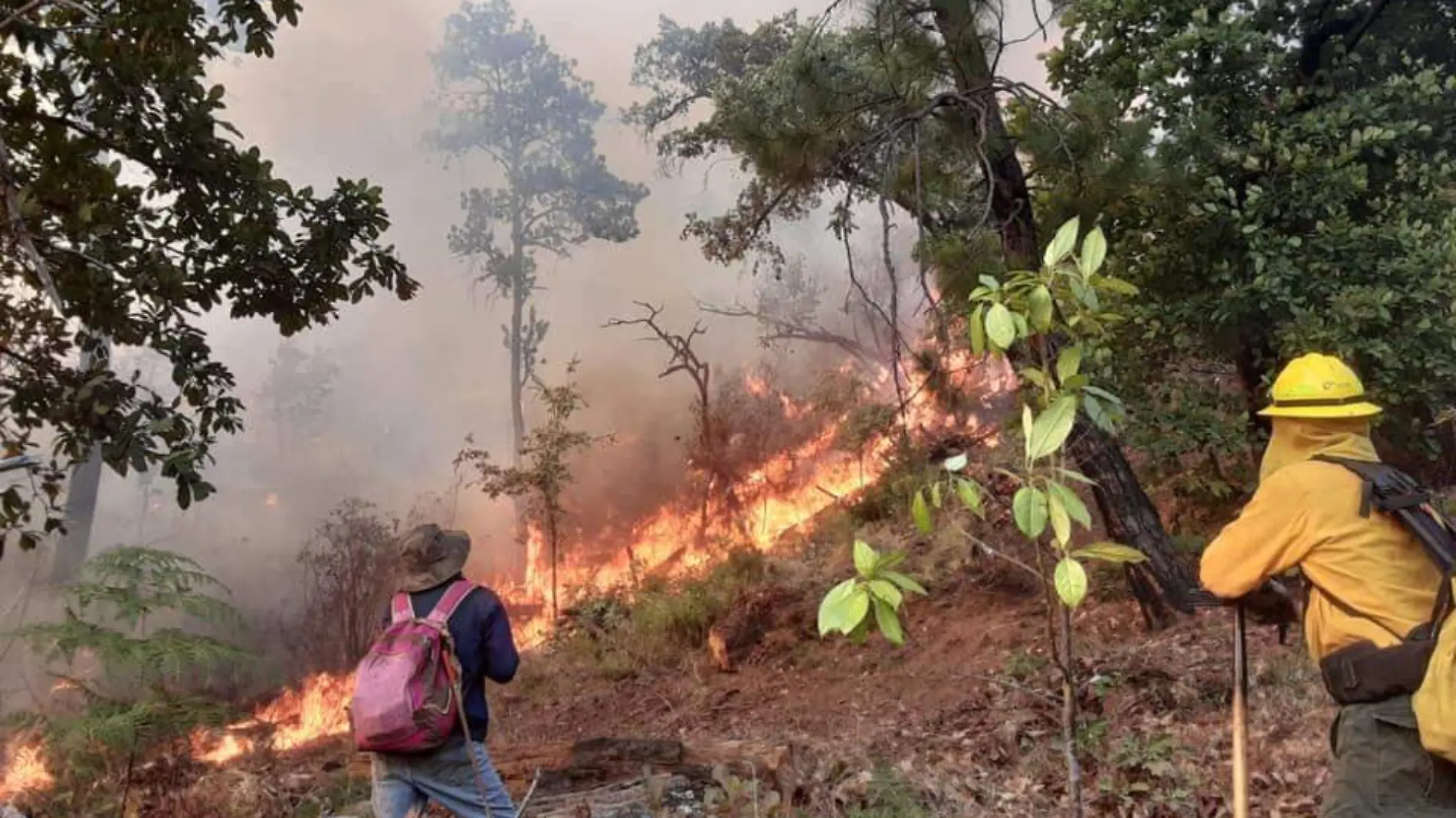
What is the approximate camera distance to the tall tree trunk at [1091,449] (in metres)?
6.11

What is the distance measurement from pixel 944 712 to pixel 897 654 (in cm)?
197

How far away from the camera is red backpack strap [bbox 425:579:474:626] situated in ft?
10.7

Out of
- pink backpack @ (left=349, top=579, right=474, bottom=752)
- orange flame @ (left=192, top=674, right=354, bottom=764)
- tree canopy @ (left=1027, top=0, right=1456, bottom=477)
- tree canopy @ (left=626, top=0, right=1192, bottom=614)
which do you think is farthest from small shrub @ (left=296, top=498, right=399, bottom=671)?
tree canopy @ (left=1027, top=0, right=1456, bottom=477)

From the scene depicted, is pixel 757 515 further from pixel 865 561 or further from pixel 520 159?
pixel 865 561

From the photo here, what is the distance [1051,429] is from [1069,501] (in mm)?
120

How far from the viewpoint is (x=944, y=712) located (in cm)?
616

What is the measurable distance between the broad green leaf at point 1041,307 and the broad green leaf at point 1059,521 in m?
0.29

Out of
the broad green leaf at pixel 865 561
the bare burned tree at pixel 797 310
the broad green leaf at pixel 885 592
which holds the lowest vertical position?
the broad green leaf at pixel 885 592

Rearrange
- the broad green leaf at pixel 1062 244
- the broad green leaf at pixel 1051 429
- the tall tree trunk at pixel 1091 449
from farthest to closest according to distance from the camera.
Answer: the tall tree trunk at pixel 1091 449 < the broad green leaf at pixel 1062 244 < the broad green leaf at pixel 1051 429

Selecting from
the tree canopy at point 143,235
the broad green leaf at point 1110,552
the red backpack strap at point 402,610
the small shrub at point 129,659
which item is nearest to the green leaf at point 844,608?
the broad green leaf at point 1110,552

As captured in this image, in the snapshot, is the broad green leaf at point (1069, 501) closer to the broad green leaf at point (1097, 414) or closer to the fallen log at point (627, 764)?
the broad green leaf at point (1097, 414)

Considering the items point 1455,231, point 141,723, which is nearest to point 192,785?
point 141,723

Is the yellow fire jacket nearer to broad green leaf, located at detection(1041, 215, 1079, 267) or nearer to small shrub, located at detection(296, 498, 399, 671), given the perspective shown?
broad green leaf, located at detection(1041, 215, 1079, 267)

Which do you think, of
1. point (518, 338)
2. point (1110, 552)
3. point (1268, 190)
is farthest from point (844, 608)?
point (518, 338)
